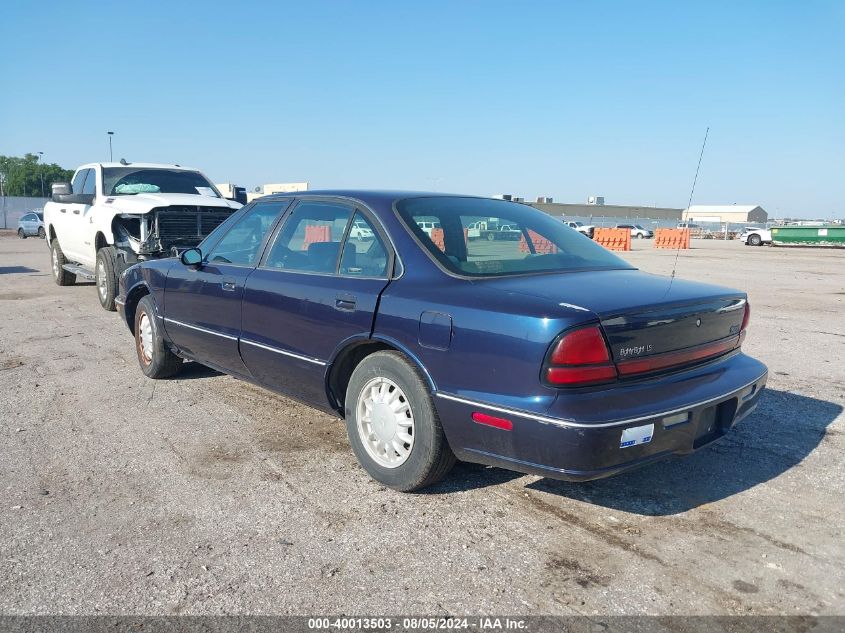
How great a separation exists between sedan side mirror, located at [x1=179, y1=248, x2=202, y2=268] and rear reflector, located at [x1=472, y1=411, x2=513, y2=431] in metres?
2.71

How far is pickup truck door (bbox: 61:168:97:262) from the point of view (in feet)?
33.1

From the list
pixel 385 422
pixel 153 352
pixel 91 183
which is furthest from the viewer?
pixel 91 183

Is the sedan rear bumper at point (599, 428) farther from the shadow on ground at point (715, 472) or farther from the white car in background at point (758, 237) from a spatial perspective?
the white car in background at point (758, 237)

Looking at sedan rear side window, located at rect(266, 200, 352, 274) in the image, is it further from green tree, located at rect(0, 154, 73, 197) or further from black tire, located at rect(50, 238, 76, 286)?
green tree, located at rect(0, 154, 73, 197)

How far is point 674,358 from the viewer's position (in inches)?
127

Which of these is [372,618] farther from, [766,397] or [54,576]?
[766,397]

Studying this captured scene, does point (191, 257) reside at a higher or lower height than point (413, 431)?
higher

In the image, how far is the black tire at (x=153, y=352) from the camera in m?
5.57

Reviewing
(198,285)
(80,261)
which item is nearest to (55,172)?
(80,261)

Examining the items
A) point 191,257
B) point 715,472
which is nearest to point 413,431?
point 715,472

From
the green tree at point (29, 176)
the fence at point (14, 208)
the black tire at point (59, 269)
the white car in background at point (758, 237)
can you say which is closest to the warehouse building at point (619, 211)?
the white car in background at point (758, 237)

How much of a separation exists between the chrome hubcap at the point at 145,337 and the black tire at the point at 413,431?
2804 millimetres

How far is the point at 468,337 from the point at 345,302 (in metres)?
0.89

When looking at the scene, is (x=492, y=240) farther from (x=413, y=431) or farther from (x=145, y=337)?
(x=145, y=337)
